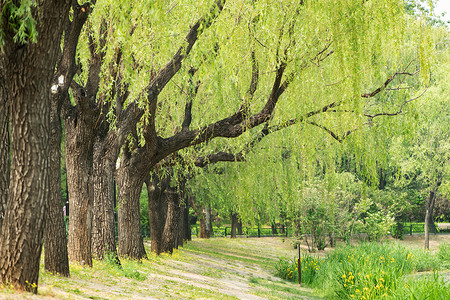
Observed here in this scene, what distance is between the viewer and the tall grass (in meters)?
9.80

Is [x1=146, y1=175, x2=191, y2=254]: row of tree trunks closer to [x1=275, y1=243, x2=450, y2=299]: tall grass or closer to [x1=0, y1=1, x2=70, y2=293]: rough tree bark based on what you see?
[x1=275, y1=243, x2=450, y2=299]: tall grass

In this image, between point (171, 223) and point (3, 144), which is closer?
point (3, 144)

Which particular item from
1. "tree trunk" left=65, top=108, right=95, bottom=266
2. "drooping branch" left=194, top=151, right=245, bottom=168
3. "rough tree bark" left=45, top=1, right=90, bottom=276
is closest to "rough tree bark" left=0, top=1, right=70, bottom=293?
"rough tree bark" left=45, top=1, right=90, bottom=276

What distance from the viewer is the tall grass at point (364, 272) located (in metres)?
9.80

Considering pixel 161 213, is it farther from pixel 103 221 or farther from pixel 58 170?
pixel 58 170

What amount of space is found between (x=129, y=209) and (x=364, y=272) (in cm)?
582

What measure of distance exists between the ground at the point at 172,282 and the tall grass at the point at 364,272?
629mm

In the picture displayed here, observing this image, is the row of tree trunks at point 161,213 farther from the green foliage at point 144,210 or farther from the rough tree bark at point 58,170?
the green foliage at point 144,210

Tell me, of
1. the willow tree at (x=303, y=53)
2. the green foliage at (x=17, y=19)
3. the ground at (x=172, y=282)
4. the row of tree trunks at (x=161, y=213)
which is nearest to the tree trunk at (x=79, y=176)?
the ground at (x=172, y=282)

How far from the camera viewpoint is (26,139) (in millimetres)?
5684

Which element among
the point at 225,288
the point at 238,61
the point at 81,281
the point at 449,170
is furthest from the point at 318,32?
the point at 449,170

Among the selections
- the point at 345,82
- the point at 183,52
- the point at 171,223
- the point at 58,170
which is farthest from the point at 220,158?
the point at 171,223

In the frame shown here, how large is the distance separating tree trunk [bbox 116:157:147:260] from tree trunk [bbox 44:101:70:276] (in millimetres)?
3790

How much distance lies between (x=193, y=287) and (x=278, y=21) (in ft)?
18.6
